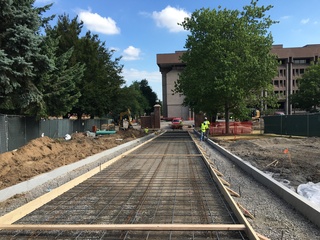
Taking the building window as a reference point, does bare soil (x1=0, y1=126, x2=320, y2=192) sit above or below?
below

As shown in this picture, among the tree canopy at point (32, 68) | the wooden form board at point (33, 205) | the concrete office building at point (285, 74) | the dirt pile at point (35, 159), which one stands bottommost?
the wooden form board at point (33, 205)

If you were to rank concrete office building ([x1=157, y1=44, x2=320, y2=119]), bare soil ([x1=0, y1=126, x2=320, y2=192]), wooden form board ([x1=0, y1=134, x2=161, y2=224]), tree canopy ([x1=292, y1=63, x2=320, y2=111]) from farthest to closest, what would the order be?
concrete office building ([x1=157, y1=44, x2=320, y2=119]) → tree canopy ([x1=292, y1=63, x2=320, y2=111]) → bare soil ([x1=0, y1=126, x2=320, y2=192]) → wooden form board ([x1=0, y1=134, x2=161, y2=224])

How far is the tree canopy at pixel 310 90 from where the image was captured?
60.5 metres

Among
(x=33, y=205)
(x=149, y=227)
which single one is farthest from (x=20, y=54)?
(x=149, y=227)

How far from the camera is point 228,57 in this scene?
27062 millimetres

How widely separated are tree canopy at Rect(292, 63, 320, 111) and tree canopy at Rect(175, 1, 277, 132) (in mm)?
35215

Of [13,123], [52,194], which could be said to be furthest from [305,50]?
[52,194]

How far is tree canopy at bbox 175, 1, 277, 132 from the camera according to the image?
2711cm

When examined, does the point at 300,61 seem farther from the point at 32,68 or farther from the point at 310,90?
the point at 32,68

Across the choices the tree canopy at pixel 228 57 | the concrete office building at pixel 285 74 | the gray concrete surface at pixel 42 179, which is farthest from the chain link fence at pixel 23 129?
the concrete office building at pixel 285 74

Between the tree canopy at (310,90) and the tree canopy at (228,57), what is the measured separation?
35215mm

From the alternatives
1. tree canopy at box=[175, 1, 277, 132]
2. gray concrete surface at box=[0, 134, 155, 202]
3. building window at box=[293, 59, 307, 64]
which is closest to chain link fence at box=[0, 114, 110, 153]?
gray concrete surface at box=[0, 134, 155, 202]

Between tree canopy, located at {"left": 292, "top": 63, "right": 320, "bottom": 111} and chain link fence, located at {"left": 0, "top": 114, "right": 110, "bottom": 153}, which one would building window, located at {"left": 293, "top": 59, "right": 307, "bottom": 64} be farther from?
chain link fence, located at {"left": 0, "top": 114, "right": 110, "bottom": 153}

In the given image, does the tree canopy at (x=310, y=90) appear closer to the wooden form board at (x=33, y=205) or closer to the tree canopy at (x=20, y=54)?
the tree canopy at (x=20, y=54)
